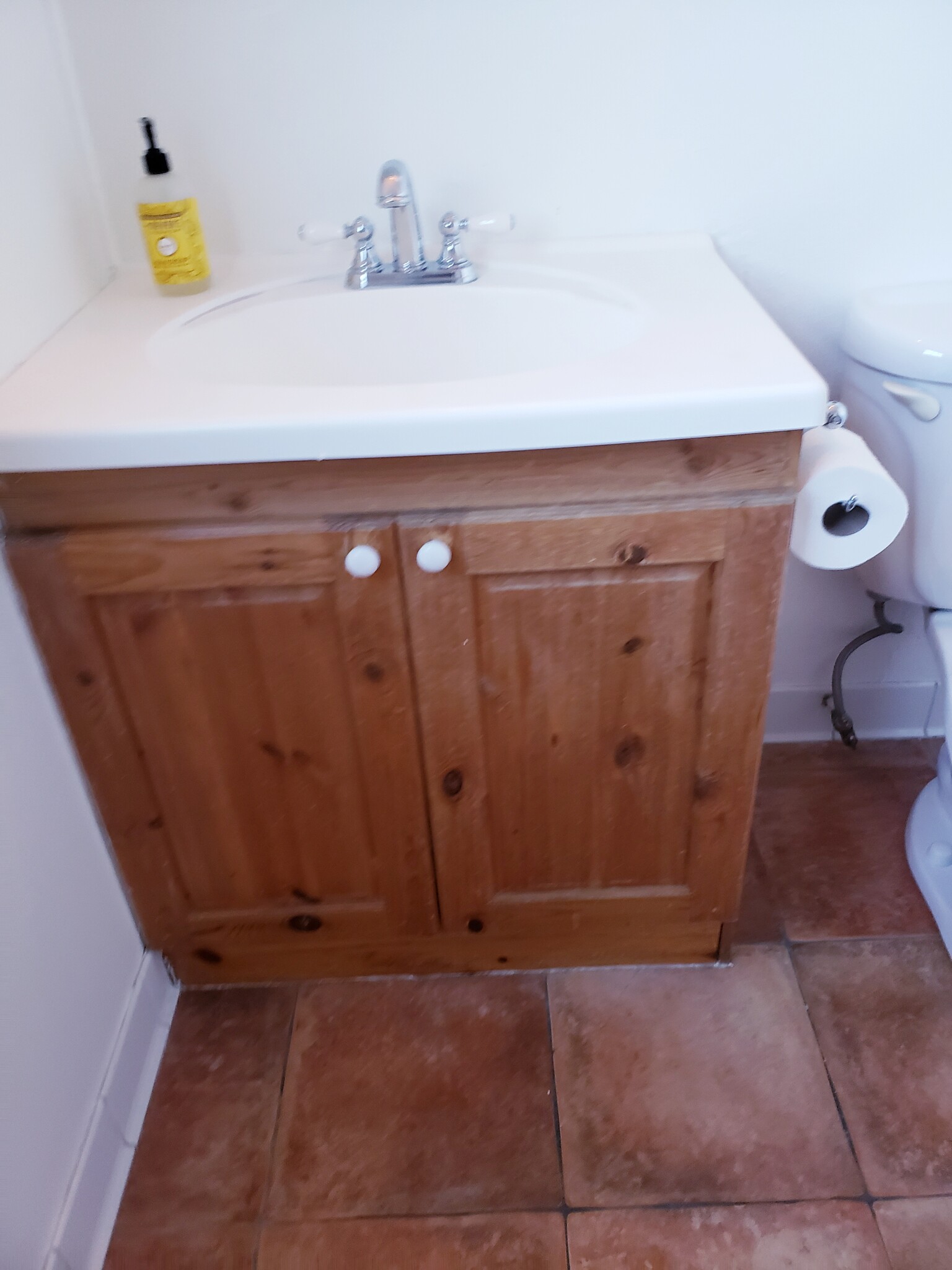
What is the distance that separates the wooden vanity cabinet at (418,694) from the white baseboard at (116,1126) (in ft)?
0.20

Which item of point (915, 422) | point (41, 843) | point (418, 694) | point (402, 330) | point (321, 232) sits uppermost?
point (321, 232)

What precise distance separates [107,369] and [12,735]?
363 millimetres

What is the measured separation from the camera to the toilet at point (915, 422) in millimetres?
1041

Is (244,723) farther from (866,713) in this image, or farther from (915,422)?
(866,713)

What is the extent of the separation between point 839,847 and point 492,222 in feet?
3.31

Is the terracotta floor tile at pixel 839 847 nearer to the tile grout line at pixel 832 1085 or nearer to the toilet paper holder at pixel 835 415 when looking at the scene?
the tile grout line at pixel 832 1085

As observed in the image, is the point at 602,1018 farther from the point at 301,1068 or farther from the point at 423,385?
the point at 423,385

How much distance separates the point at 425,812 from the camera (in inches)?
40.7

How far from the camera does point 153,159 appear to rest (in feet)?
3.32

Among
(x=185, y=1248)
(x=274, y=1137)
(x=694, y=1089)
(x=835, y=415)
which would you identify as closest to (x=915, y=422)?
(x=835, y=415)

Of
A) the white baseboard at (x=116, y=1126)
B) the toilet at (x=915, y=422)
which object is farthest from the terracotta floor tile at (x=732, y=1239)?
the white baseboard at (x=116, y=1126)

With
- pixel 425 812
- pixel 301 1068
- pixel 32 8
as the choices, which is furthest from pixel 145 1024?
pixel 32 8

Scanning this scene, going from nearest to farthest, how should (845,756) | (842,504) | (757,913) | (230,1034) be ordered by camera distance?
(842,504) < (230,1034) < (757,913) < (845,756)

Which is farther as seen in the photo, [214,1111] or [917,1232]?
[214,1111]
